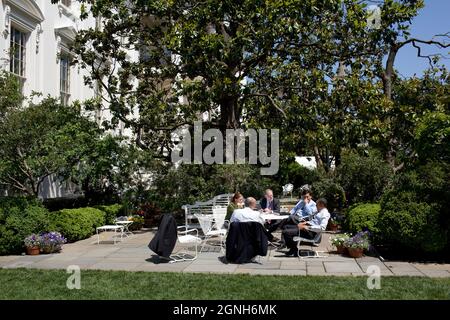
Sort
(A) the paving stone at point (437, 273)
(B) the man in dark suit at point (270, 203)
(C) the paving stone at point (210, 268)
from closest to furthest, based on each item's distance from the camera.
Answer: (A) the paving stone at point (437, 273)
(C) the paving stone at point (210, 268)
(B) the man in dark suit at point (270, 203)

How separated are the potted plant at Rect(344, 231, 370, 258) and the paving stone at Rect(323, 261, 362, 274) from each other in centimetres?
54

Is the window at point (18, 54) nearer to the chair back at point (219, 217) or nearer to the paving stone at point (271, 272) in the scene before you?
the chair back at point (219, 217)

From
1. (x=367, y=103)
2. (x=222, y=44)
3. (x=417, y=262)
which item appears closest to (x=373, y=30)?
(x=367, y=103)

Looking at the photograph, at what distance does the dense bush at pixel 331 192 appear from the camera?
17.4 m

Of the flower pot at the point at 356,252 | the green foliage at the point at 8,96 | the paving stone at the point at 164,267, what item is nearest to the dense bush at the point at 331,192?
the flower pot at the point at 356,252

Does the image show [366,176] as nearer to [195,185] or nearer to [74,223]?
[195,185]

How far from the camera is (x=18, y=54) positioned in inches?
679

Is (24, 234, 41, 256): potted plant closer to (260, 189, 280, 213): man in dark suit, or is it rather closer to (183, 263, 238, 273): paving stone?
(183, 263, 238, 273): paving stone

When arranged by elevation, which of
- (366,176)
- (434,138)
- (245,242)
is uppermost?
→ (434,138)

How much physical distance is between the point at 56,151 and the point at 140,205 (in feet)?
17.8

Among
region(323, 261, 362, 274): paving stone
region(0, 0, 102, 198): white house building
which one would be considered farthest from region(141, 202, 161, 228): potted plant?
region(323, 261, 362, 274): paving stone

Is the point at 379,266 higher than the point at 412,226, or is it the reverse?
the point at 412,226

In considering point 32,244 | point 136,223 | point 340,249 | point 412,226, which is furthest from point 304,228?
point 136,223

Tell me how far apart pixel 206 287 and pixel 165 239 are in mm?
2472
